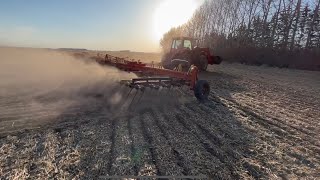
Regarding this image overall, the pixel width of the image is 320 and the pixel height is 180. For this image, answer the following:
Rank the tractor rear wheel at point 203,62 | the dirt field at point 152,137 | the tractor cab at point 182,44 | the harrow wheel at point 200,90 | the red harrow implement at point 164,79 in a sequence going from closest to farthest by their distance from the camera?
the dirt field at point 152,137 → the red harrow implement at point 164,79 → the harrow wheel at point 200,90 → the tractor cab at point 182,44 → the tractor rear wheel at point 203,62

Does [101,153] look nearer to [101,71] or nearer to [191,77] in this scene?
[191,77]

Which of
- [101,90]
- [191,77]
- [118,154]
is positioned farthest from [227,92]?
[118,154]

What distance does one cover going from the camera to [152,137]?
5797mm

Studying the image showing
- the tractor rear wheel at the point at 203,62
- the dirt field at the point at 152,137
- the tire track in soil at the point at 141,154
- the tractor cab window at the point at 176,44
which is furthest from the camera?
the tractor rear wheel at the point at 203,62

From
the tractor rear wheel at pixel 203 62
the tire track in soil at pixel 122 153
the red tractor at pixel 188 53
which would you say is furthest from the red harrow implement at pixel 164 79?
the tractor rear wheel at pixel 203 62

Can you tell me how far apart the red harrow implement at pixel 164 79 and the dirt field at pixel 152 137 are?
0.36m

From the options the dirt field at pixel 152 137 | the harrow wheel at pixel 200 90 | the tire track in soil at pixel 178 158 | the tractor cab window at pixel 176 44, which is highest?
the tractor cab window at pixel 176 44

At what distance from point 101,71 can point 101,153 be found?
5953 mm

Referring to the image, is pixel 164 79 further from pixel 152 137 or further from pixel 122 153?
pixel 122 153

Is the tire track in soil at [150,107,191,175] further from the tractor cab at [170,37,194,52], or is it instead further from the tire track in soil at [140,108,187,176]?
the tractor cab at [170,37,194,52]

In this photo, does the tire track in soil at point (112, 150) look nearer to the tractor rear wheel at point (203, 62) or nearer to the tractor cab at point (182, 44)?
the tractor cab at point (182, 44)

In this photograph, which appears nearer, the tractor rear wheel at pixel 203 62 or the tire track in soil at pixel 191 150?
the tire track in soil at pixel 191 150

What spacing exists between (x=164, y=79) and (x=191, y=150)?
12.9 ft

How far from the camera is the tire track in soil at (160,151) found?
4437 millimetres
